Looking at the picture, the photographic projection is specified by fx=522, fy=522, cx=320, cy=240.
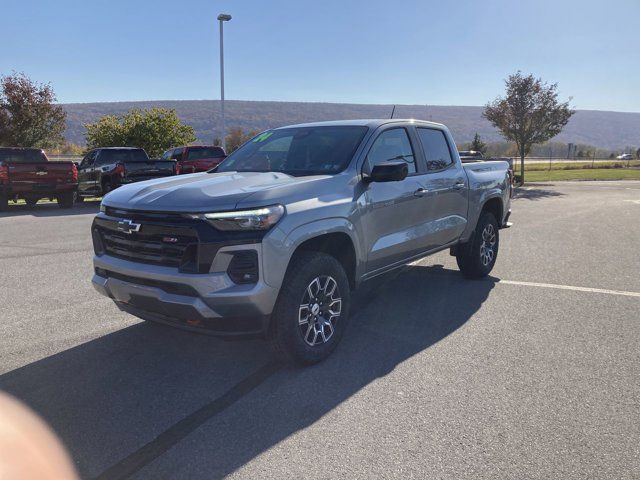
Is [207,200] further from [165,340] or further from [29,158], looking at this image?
[29,158]

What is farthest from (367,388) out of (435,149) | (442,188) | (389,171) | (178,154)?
(178,154)

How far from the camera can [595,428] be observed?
121 inches

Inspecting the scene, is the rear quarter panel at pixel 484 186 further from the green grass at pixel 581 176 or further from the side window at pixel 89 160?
the green grass at pixel 581 176

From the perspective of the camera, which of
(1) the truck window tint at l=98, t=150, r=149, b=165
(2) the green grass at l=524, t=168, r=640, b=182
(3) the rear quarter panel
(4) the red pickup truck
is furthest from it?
(2) the green grass at l=524, t=168, r=640, b=182

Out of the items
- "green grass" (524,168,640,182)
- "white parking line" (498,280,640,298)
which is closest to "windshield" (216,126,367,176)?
"white parking line" (498,280,640,298)

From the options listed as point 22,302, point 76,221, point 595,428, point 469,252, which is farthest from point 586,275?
point 76,221

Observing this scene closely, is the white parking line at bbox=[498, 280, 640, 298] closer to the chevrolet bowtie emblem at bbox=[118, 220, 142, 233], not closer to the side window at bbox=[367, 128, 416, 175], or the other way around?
the side window at bbox=[367, 128, 416, 175]

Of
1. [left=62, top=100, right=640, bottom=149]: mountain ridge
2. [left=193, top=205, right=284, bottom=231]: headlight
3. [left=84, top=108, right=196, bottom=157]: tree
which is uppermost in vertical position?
[left=62, top=100, right=640, bottom=149]: mountain ridge

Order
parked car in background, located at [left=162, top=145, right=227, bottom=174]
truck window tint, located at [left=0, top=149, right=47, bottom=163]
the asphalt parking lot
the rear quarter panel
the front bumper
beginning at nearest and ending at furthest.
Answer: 1. the asphalt parking lot
2. the front bumper
3. the rear quarter panel
4. truck window tint, located at [left=0, top=149, right=47, bottom=163]
5. parked car in background, located at [left=162, top=145, right=227, bottom=174]

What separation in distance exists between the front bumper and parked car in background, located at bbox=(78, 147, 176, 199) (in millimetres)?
13074

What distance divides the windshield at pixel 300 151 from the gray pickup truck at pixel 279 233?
0.06 ft

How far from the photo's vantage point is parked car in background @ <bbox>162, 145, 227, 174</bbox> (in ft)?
60.5

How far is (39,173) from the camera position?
15.1 meters

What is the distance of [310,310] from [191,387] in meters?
1.00
